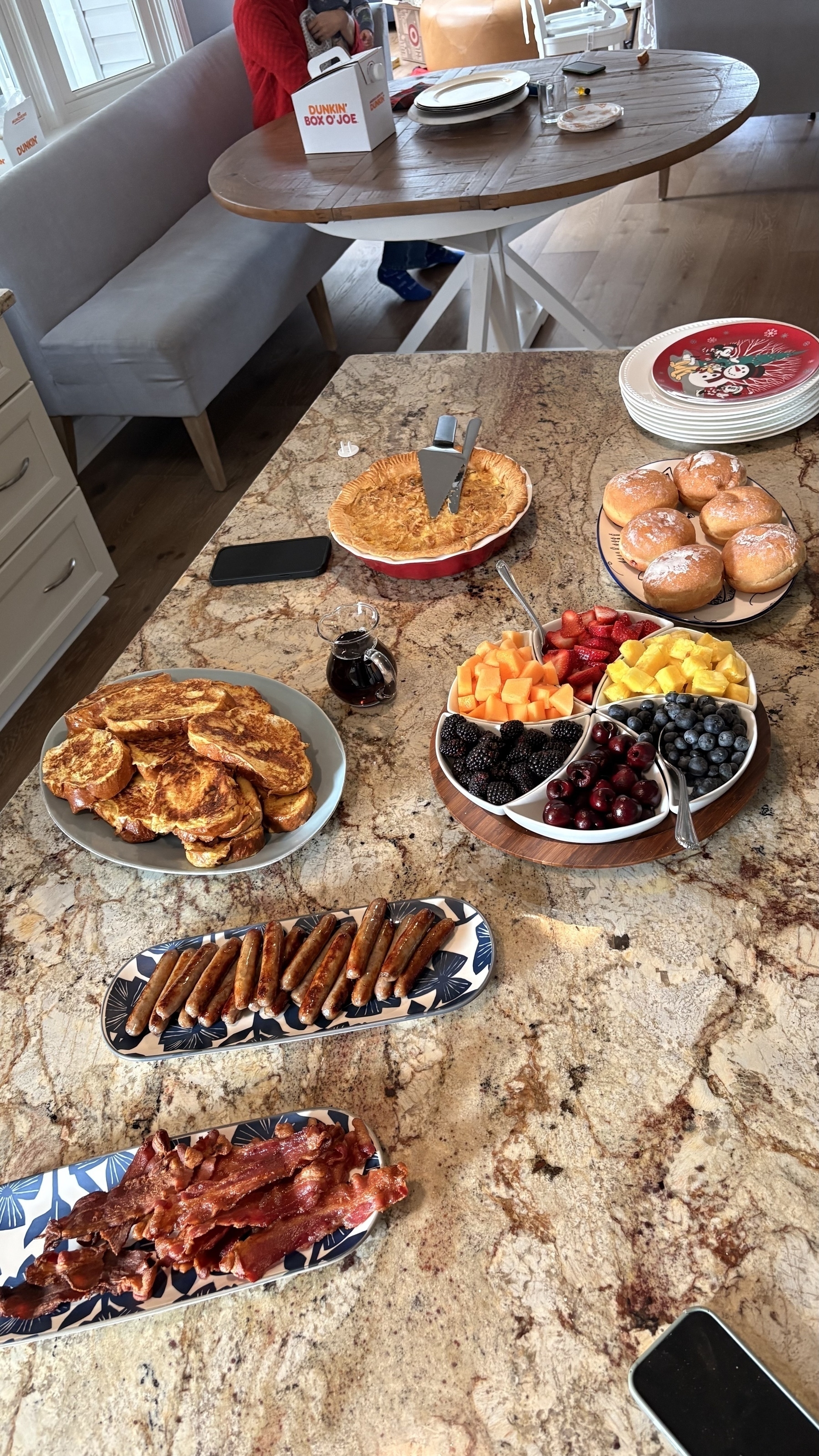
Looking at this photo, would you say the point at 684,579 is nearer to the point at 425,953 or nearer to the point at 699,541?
the point at 699,541

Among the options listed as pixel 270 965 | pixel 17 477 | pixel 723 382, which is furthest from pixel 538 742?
pixel 17 477

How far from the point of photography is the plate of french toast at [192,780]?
43.8 inches

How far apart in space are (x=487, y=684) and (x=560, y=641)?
16 centimetres

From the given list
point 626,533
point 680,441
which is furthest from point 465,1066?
point 680,441

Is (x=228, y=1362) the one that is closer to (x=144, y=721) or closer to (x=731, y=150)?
(x=144, y=721)

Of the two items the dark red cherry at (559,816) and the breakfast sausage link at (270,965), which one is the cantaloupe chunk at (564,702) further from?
the breakfast sausage link at (270,965)

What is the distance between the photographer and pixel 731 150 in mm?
4867

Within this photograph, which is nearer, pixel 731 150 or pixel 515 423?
pixel 515 423

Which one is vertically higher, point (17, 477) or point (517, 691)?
point (517, 691)

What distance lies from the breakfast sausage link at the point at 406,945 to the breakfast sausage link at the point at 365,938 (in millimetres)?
23

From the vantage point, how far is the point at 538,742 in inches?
42.1

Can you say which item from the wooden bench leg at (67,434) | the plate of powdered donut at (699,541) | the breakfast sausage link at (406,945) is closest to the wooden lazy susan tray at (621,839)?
the breakfast sausage link at (406,945)

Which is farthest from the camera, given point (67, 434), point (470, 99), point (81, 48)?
point (81, 48)

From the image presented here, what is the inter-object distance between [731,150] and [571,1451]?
5.57m
